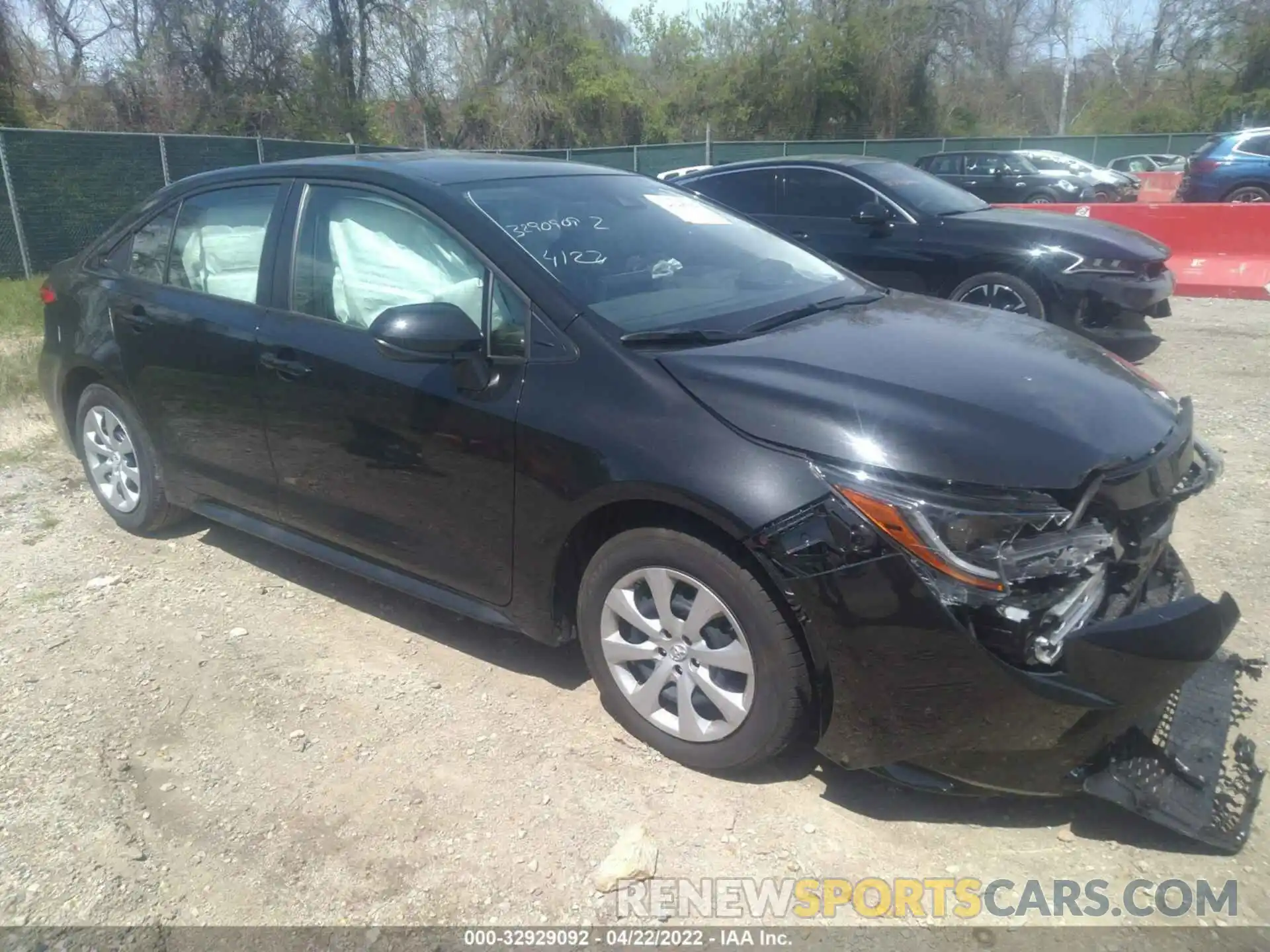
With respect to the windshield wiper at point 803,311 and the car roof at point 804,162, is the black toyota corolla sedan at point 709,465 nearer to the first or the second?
the windshield wiper at point 803,311

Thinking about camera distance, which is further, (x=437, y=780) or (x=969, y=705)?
(x=437, y=780)

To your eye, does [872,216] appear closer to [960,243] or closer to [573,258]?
[960,243]

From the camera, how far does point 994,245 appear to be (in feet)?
24.0

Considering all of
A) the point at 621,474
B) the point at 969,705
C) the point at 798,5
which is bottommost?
the point at 969,705

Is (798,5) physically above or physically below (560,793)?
above

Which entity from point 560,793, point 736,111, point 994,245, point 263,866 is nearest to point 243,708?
point 263,866

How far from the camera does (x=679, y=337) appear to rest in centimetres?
305

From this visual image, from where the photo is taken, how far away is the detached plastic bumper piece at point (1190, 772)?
2.51 m

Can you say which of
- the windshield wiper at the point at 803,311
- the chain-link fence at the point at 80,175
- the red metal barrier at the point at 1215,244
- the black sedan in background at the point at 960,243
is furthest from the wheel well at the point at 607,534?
the chain-link fence at the point at 80,175

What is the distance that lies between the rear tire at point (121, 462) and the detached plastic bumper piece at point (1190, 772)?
13.0 ft

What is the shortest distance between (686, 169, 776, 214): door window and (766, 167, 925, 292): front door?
3.4 inches

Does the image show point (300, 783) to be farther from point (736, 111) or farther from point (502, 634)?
point (736, 111)

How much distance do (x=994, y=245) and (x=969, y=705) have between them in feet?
18.4

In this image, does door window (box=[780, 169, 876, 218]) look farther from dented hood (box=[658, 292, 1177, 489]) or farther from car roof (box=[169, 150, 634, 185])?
dented hood (box=[658, 292, 1177, 489])
